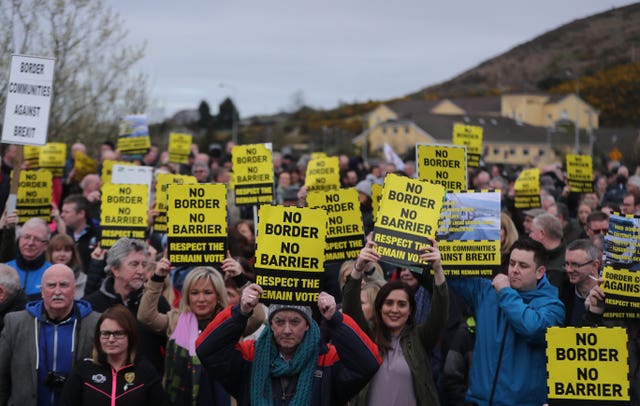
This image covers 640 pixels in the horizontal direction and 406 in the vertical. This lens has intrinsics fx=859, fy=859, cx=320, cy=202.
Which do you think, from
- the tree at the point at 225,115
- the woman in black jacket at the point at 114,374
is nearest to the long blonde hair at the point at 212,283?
the woman in black jacket at the point at 114,374

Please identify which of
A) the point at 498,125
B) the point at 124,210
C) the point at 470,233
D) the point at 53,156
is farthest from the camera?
the point at 498,125

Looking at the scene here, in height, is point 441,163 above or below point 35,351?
above

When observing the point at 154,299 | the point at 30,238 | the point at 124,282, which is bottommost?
the point at 154,299

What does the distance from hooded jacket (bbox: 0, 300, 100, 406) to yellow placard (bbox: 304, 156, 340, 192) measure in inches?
262

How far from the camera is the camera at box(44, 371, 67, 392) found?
661cm

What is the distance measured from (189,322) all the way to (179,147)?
35.5ft

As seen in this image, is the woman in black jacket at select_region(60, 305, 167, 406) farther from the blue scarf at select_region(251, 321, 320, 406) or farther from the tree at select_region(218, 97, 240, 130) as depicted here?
the tree at select_region(218, 97, 240, 130)

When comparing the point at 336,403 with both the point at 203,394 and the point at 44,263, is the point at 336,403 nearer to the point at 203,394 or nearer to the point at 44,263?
the point at 203,394

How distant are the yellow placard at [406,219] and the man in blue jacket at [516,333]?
2.54 ft

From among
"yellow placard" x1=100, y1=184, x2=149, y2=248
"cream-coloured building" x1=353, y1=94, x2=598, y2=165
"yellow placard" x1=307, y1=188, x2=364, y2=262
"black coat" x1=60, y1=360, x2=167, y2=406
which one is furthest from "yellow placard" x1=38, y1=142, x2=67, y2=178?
"cream-coloured building" x1=353, y1=94, x2=598, y2=165

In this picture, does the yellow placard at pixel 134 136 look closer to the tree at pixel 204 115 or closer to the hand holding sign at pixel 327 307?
the hand holding sign at pixel 327 307

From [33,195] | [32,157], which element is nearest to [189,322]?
[33,195]

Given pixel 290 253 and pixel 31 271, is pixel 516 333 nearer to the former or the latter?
pixel 290 253

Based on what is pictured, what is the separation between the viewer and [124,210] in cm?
994
